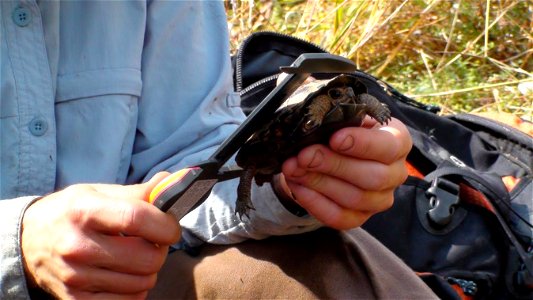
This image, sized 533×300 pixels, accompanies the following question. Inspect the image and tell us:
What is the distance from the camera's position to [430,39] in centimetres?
346

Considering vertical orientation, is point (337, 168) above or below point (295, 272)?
above

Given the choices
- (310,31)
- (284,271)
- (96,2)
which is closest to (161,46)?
(96,2)

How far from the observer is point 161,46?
5.33 ft

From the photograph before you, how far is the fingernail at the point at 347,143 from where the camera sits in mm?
1174

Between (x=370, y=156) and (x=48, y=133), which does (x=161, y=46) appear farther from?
(x=370, y=156)

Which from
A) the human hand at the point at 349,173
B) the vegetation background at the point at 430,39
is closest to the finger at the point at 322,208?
the human hand at the point at 349,173

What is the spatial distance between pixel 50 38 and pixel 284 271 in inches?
24.0

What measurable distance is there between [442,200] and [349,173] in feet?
2.29

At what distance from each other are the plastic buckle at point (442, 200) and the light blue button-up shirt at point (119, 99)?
0.50 meters

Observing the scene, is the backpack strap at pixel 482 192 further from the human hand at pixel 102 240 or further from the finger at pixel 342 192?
the human hand at pixel 102 240

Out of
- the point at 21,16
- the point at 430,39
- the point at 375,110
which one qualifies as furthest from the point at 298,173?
the point at 430,39

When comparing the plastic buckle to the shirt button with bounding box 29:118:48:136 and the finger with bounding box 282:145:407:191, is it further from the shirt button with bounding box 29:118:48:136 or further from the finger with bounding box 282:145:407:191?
the shirt button with bounding box 29:118:48:136

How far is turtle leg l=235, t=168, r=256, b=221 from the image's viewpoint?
50.1 inches

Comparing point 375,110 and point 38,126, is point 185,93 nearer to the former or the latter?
point 38,126
